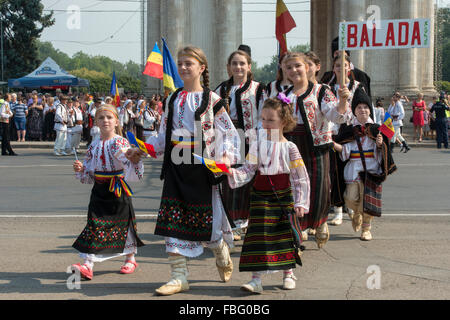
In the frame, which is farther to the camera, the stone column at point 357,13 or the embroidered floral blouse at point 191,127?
the stone column at point 357,13

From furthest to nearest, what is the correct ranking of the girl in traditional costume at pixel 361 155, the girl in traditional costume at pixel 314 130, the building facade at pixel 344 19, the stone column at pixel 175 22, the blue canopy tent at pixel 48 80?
the blue canopy tent at pixel 48 80, the stone column at pixel 175 22, the building facade at pixel 344 19, the girl in traditional costume at pixel 361 155, the girl in traditional costume at pixel 314 130

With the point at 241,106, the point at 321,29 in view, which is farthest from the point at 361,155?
the point at 321,29

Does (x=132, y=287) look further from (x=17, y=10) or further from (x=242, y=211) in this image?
(x=17, y=10)

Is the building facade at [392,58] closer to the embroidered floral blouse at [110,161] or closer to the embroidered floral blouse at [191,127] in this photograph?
the embroidered floral blouse at [110,161]

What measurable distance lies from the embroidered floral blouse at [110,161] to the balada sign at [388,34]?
273cm

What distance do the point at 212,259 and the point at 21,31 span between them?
64110 mm

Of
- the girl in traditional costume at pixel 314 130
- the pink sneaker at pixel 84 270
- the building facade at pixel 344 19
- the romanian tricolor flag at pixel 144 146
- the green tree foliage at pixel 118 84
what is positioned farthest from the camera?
the green tree foliage at pixel 118 84

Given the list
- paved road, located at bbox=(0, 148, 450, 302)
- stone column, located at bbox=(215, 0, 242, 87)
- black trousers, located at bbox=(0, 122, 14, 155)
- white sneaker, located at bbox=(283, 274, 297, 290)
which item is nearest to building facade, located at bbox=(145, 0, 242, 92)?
stone column, located at bbox=(215, 0, 242, 87)

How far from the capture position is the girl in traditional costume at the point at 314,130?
7207 millimetres

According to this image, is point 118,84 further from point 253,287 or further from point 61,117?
point 253,287

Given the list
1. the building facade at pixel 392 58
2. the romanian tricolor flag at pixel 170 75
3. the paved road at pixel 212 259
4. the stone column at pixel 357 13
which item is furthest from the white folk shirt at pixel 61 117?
the romanian tricolor flag at pixel 170 75

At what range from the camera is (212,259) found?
7.44 m

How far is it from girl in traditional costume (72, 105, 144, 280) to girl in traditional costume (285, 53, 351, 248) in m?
1.78

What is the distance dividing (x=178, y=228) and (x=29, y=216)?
4977mm
